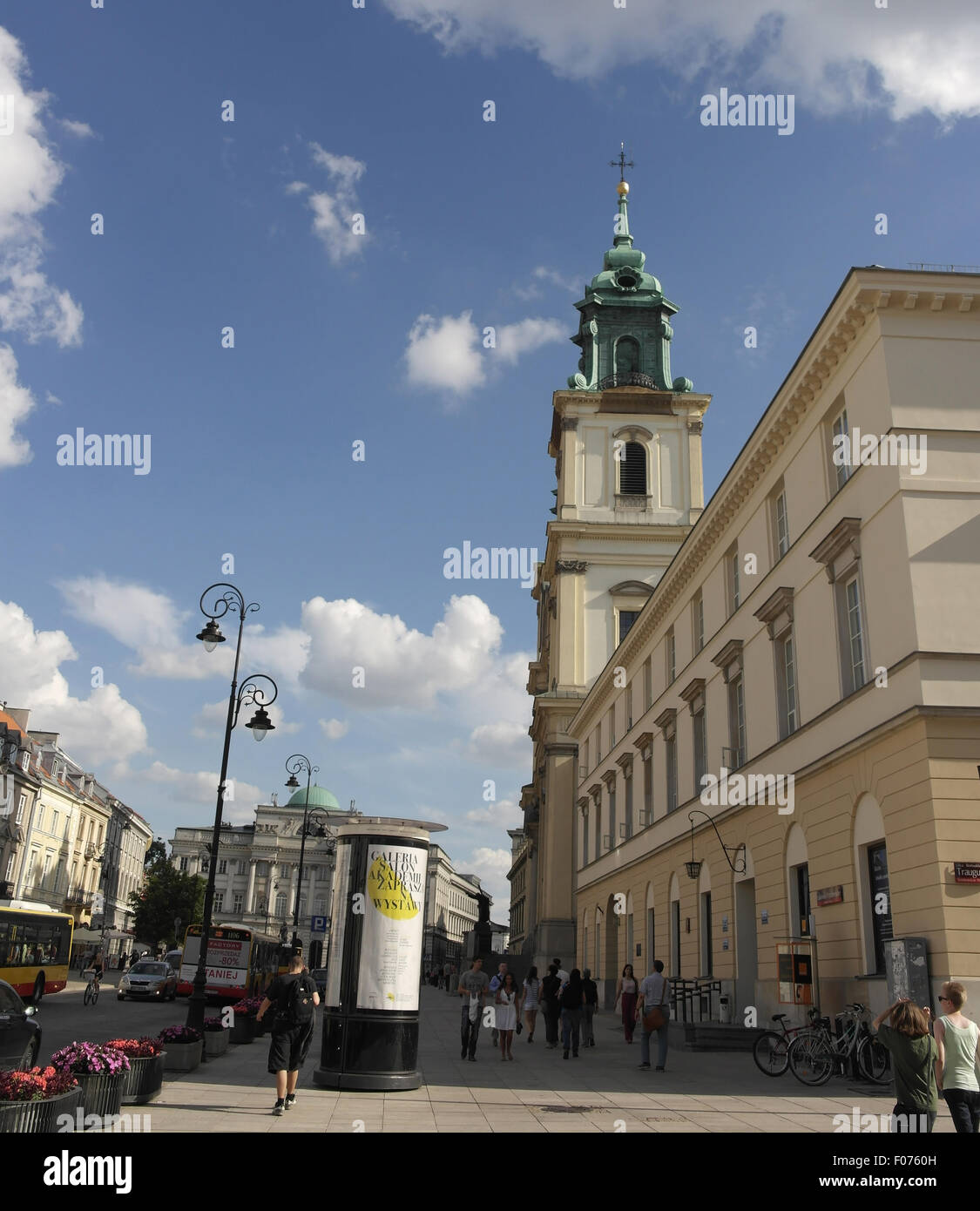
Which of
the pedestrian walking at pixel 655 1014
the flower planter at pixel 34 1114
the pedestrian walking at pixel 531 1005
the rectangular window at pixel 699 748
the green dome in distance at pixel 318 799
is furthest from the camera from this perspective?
the green dome in distance at pixel 318 799

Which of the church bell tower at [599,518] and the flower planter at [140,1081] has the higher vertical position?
the church bell tower at [599,518]

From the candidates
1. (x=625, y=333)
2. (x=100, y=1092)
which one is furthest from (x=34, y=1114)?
(x=625, y=333)

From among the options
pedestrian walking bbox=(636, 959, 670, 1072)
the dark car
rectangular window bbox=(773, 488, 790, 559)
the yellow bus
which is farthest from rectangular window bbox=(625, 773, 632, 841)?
the dark car

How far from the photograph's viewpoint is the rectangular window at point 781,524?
23.5 meters

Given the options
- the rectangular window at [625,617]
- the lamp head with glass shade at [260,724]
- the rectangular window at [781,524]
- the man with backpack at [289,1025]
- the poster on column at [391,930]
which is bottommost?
the man with backpack at [289,1025]

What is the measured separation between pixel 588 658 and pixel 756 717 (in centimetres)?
2815

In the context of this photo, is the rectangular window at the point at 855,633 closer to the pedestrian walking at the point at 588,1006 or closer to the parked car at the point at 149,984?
the pedestrian walking at the point at 588,1006

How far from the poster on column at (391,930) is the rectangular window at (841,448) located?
1136 centimetres

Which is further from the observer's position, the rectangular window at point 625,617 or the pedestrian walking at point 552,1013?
the rectangular window at point 625,617

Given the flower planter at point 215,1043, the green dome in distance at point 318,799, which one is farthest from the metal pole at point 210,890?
the green dome in distance at point 318,799

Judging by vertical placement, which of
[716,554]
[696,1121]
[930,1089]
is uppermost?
[716,554]
